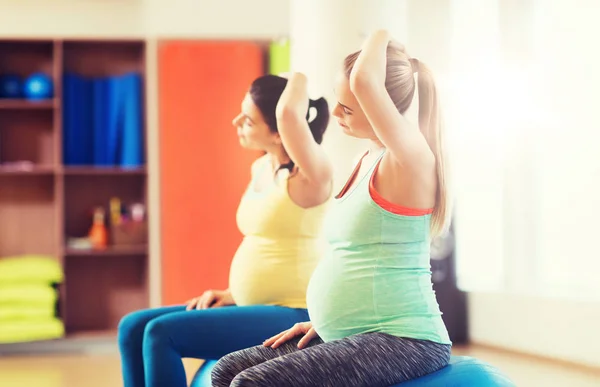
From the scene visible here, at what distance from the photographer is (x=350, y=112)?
4.35 feet

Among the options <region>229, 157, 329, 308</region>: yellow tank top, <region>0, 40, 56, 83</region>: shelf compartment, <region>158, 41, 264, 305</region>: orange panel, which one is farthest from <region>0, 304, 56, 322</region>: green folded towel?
<region>229, 157, 329, 308</region>: yellow tank top

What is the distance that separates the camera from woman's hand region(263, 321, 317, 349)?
1.42 metres

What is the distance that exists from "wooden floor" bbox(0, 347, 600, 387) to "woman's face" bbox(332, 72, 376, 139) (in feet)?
5.78

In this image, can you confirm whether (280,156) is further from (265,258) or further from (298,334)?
(298,334)

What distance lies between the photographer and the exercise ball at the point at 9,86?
397 centimetres

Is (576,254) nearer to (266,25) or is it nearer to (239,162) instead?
(239,162)

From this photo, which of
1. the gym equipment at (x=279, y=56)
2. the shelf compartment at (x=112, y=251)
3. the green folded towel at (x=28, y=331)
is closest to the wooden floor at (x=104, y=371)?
the green folded towel at (x=28, y=331)

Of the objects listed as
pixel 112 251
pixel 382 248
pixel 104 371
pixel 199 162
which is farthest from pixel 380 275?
pixel 112 251

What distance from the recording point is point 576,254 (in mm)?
3332

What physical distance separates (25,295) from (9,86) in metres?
1.14

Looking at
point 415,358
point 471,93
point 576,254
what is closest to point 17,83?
point 471,93

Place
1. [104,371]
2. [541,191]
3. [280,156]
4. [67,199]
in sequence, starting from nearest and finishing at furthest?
[280,156] → [104,371] → [541,191] → [67,199]

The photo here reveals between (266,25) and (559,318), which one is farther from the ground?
(266,25)

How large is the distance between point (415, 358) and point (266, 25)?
10.2 ft
